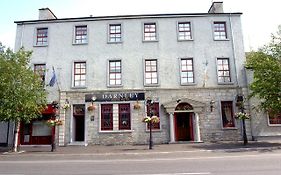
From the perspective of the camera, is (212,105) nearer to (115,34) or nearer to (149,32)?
(149,32)

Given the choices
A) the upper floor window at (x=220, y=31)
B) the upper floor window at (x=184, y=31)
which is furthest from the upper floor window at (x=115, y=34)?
the upper floor window at (x=220, y=31)

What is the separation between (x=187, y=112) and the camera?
864 inches

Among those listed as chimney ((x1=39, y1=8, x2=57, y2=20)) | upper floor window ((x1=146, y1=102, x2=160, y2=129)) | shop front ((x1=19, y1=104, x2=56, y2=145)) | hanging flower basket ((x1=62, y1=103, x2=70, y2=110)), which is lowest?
shop front ((x1=19, y1=104, x2=56, y2=145))

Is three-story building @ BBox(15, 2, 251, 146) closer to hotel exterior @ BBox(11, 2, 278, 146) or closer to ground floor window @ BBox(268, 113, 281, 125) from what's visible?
hotel exterior @ BBox(11, 2, 278, 146)

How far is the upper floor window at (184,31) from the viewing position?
76.7 feet

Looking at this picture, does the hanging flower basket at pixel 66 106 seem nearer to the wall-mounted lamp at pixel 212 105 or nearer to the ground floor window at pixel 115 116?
the ground floor window at pixel 115 116

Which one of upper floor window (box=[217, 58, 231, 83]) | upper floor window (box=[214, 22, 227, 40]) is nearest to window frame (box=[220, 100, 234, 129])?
upper floor window (box=[217, 58, 231, 83])

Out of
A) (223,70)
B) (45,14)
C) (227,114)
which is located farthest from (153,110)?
(45,14)

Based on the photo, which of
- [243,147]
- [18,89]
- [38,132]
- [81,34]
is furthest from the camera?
[81,34]

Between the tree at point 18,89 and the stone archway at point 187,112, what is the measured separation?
31.4 ft

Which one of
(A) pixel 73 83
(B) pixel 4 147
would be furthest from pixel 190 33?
(B) pixel 4 147

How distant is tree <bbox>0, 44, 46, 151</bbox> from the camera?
1798 centimetres

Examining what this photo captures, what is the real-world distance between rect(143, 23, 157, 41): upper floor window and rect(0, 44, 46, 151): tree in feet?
30.8

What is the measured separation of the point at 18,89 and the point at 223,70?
51.3 ft
